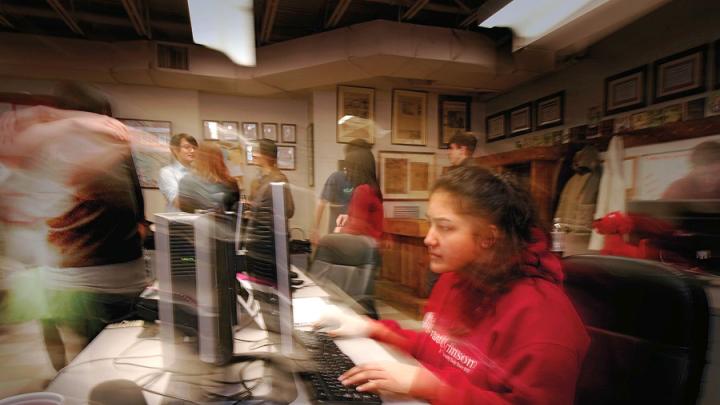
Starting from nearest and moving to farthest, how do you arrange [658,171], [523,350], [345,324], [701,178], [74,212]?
[523,350], [345,324], [74,212], [701,178], [658,171]

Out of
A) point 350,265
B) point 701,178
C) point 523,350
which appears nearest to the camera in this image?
point 523,350

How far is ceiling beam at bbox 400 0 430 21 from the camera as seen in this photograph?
276cm

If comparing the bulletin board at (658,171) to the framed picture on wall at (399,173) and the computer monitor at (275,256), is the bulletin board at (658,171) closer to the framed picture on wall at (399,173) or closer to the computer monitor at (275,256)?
the framed picture on wall at (399,173)

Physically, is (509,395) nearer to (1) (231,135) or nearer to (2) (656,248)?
(2) (656,248)

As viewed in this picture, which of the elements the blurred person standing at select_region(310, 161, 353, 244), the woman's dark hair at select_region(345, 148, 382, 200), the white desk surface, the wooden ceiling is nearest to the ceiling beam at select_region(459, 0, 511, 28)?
the wooden ceiling

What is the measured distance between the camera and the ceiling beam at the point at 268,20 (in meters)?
2.50

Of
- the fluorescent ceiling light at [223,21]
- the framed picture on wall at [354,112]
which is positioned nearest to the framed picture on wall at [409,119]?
the framed picture on wall at [354,112]

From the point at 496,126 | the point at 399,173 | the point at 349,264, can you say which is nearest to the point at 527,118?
the point at 496,126

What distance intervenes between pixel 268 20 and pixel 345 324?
2.70 meters

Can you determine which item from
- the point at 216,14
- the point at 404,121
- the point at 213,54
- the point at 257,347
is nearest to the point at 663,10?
the point at 404,121

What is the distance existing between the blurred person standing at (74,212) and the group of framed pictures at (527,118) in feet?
8.83

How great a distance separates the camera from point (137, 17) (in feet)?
8.31

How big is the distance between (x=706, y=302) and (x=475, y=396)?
451 mm

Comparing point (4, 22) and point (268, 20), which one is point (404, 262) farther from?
point (4, 22)
